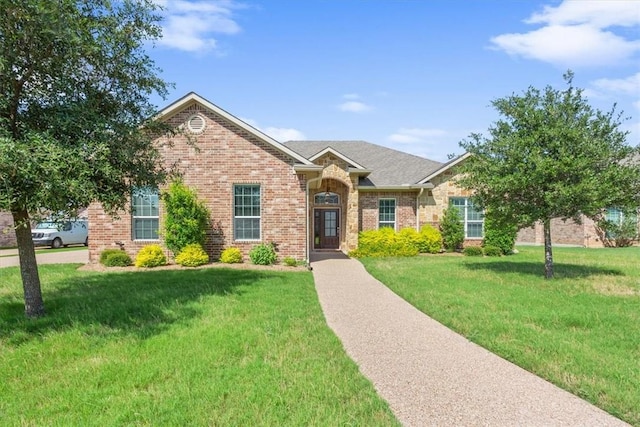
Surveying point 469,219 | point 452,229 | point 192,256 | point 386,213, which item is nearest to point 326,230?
point 386,213

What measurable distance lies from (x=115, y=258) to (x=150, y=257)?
4.02 ft

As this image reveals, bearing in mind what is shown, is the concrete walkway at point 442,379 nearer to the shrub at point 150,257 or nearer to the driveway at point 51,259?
the shrub at point 150,257

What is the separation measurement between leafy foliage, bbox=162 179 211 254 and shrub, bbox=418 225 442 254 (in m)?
10.2

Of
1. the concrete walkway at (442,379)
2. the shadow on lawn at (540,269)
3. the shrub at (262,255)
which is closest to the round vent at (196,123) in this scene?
the shrub at (262,255)

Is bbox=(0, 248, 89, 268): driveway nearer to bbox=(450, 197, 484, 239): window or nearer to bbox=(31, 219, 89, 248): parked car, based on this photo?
bbox=(31, 219, 89, 248): parked car

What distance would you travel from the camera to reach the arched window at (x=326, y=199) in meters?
22.3

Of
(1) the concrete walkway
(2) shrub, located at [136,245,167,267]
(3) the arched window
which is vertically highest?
(3) the arched window

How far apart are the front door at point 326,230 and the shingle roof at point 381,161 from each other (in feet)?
9.62

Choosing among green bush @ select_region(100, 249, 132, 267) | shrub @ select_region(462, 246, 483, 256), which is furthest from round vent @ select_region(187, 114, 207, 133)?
shrub @ select_region(462, 246, 483, 256)

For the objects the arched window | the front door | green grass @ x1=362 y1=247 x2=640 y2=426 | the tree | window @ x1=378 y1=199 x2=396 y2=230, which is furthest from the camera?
the front door

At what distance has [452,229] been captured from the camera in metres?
19.8

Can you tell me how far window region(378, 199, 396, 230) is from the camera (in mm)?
20688

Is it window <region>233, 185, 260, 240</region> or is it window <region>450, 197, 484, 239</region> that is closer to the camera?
window <region>233, 185, 260, 240</region>

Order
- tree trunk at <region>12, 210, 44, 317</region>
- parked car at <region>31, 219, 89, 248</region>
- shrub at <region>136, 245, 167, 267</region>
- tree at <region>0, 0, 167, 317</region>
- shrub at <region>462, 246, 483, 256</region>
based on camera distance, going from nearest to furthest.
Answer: tree at <region>0, 0, 167, 317</region>, tree trunk at <region>12, 210, 44, 317</region>, shrub at <region>136, 245, 167, 267</region>, shrub at <region>462, 246, 483, 256</region>, parked car at <region>31, 219, 89, 248</region>
